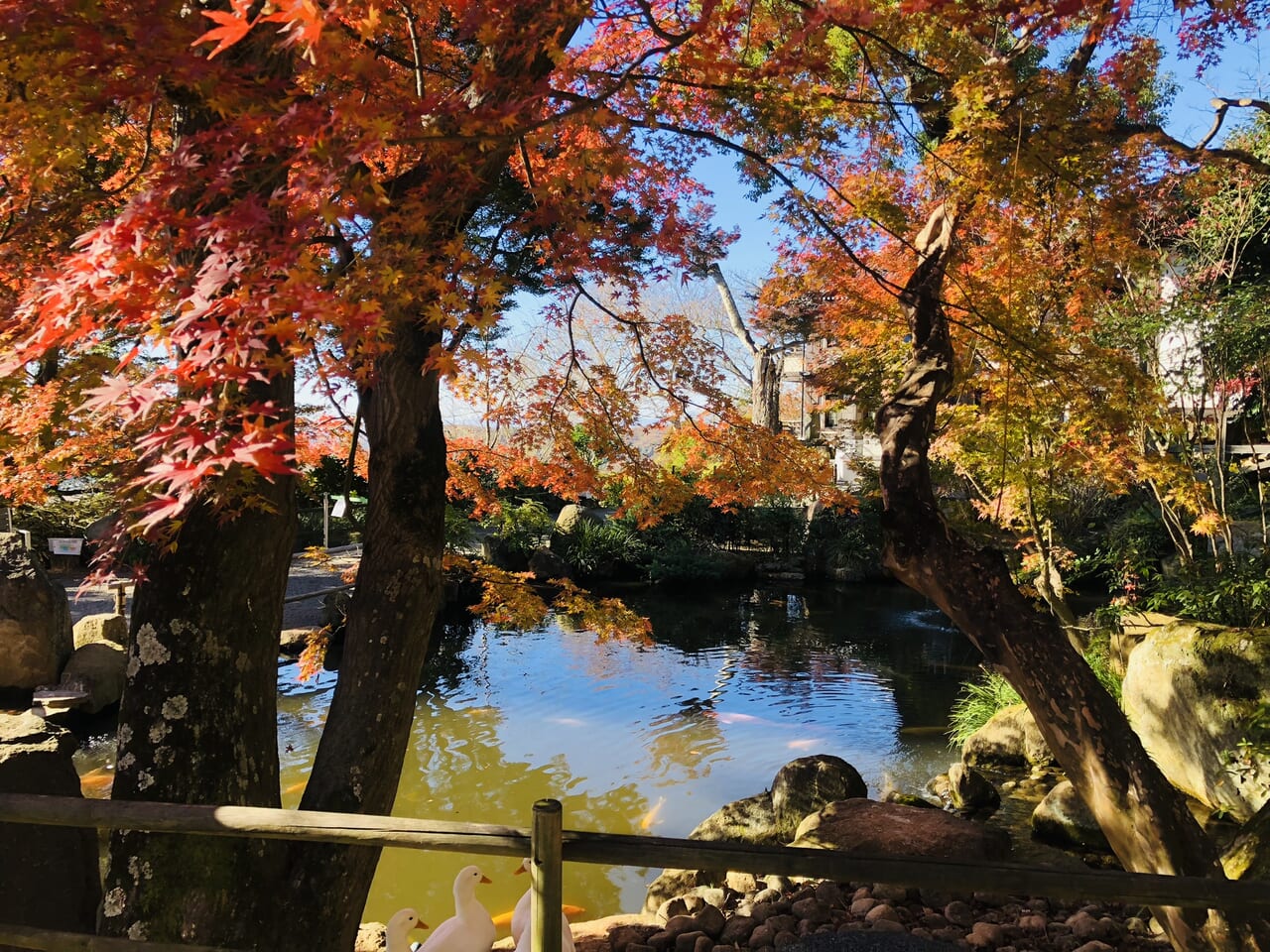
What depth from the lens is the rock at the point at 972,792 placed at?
19.5 ft

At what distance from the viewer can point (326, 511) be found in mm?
14711

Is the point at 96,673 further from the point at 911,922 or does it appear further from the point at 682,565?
the point at 682,565

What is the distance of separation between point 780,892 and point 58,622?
22.5 ft

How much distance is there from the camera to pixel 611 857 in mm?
1700

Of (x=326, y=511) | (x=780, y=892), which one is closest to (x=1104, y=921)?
(x=780, y=892)

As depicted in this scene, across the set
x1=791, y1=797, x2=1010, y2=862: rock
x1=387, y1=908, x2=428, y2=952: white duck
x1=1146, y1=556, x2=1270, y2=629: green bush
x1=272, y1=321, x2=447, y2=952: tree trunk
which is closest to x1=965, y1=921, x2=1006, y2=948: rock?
x1=791, y1=797, x2=1010, y2=862: rock

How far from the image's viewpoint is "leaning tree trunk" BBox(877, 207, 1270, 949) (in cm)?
294

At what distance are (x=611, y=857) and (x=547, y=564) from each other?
13.7 metres

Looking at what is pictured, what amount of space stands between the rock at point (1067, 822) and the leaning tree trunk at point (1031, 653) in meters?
2.36

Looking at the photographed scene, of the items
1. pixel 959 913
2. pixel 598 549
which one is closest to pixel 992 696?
pixel 959 913

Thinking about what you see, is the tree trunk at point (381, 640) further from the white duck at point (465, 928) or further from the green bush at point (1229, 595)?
the green bush at point (1229, 595)

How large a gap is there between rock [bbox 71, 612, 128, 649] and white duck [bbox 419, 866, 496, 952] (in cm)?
618

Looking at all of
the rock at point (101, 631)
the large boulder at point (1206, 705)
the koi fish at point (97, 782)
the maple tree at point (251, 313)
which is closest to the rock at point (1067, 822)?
the large boulder at point (1206, 705)

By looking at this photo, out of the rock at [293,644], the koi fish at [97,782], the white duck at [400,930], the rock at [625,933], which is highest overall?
the rock at [293,644]
